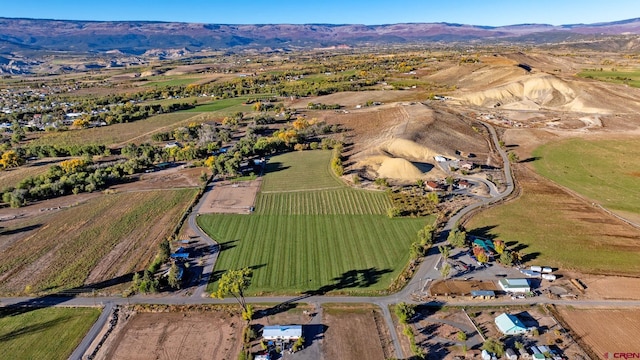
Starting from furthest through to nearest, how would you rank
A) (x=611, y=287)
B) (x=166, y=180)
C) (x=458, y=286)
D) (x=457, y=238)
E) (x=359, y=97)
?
(x=359, y=97)
(x=166, y=180)
(x=457, y=238)
(x=458, y=286)
(x=611, y=287)

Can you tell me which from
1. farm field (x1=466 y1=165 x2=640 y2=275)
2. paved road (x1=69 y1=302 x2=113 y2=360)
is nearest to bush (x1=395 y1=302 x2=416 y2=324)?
farm field (x1=466 y1=165 x2=640 y2=275)

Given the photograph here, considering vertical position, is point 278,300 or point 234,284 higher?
point 234,284

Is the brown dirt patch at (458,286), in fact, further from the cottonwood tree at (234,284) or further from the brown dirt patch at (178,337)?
the brown dirt patch at (178,337)

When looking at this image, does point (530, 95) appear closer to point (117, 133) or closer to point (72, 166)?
point (117, 133)

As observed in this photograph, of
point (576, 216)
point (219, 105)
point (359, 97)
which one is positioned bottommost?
point (576, 216)

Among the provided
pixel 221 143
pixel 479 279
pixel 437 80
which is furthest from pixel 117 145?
pixel 437 80

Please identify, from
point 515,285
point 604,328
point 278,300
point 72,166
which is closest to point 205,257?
point 278,300

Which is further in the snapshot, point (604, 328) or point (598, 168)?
point (598, 168)
